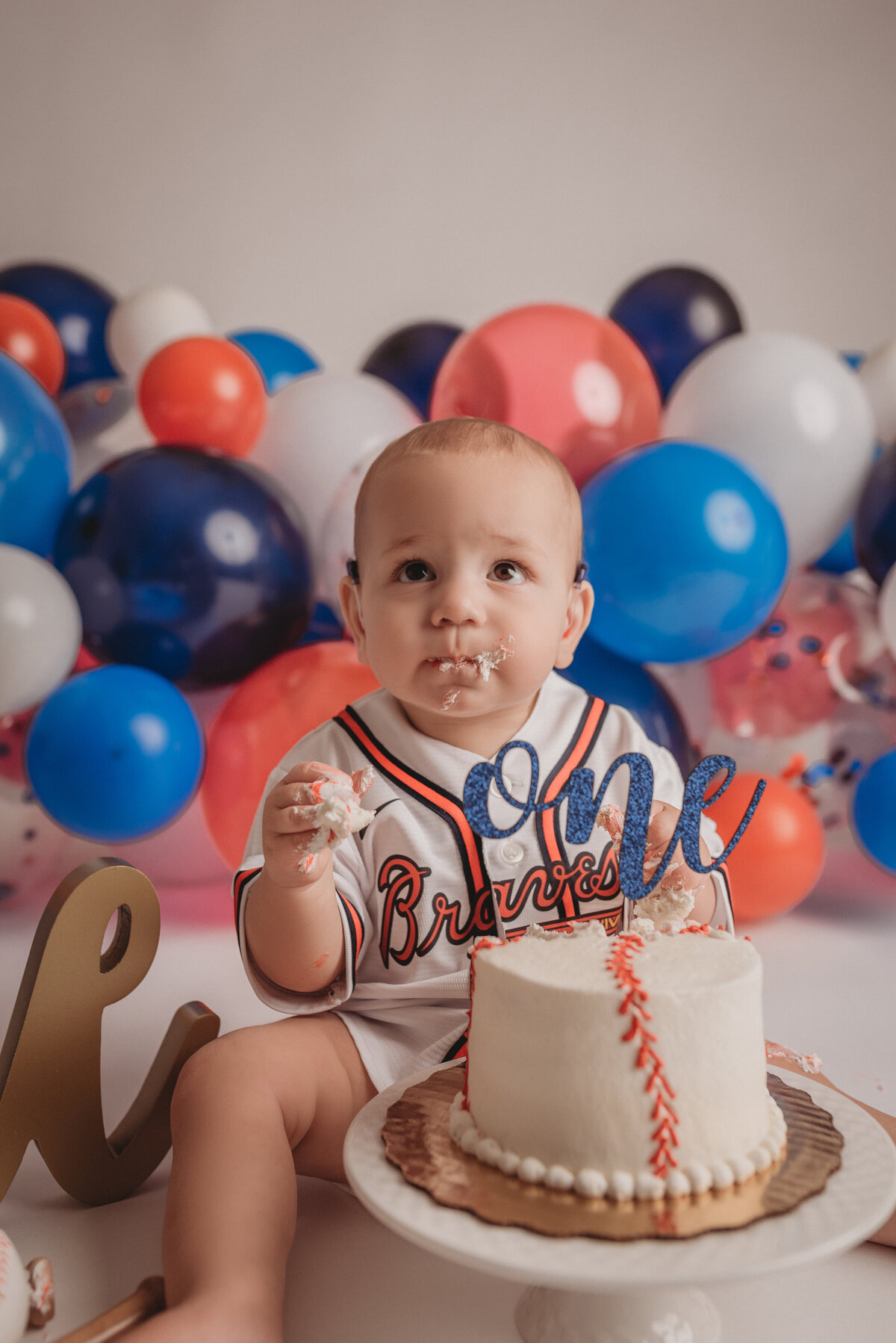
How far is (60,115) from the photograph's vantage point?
331 cm

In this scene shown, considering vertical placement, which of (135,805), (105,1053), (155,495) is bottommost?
(105,1053)

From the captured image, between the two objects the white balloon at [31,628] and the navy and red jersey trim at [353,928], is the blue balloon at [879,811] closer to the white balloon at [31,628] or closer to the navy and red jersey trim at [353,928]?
the navy and red jersey trim at [353,928]

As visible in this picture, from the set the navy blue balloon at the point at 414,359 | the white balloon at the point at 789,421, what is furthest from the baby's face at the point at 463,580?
the navy blue balloon at the point at 414,359

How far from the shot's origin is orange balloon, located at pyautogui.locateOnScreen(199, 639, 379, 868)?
72.9 inches

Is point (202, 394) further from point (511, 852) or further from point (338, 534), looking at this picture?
point (511, 852)

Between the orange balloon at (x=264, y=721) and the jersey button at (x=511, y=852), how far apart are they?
735 mm

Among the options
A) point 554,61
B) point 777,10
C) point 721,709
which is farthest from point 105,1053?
point 777,10

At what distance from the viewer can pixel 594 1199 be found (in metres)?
0.78

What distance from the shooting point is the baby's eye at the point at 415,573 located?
108 cm

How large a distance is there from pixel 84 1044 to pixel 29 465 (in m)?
1.21

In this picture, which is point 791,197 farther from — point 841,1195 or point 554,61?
point 841,1195

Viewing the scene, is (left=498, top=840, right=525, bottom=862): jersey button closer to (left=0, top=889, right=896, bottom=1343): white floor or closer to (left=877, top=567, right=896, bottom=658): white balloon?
(left=0, top=889, right=896, bottom=1343): white floor

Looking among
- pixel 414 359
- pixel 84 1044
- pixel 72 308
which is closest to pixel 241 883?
pixel 84 1044

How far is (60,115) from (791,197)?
2.21 m
